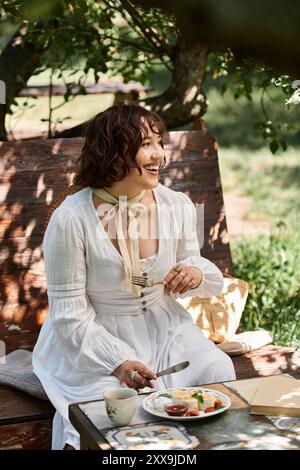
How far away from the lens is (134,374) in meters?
2.51

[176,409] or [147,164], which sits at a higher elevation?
[147,164]

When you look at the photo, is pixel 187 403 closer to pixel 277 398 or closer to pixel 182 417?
pixel 182 417

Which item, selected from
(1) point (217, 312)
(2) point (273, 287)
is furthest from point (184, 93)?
(1) point (217, 312)

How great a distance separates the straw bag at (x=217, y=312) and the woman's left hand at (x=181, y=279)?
80 cm

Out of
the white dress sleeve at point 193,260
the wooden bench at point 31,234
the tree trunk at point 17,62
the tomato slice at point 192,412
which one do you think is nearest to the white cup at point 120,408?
the tomato slice at point 192,412

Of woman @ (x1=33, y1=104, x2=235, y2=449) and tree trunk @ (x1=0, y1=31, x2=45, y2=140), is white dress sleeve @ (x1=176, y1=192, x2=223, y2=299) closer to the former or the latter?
woman @ (x1=33, y1=104, x2=235, y2=449)

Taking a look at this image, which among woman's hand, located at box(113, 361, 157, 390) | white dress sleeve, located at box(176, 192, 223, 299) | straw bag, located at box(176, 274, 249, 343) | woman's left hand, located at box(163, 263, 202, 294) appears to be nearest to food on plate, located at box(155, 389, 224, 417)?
woman's hand, located at box(113, 361, 157, 390)

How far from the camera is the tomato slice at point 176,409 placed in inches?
82.3

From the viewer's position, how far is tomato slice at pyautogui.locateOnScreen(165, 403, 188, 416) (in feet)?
6.86

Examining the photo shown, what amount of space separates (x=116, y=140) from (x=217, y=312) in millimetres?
1218

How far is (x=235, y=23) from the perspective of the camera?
0.47 m

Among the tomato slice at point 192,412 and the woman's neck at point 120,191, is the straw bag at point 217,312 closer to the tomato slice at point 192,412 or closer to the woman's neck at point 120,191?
the woman's neck at point 120,191

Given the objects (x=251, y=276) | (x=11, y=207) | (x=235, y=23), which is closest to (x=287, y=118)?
(x=251, y=276)
